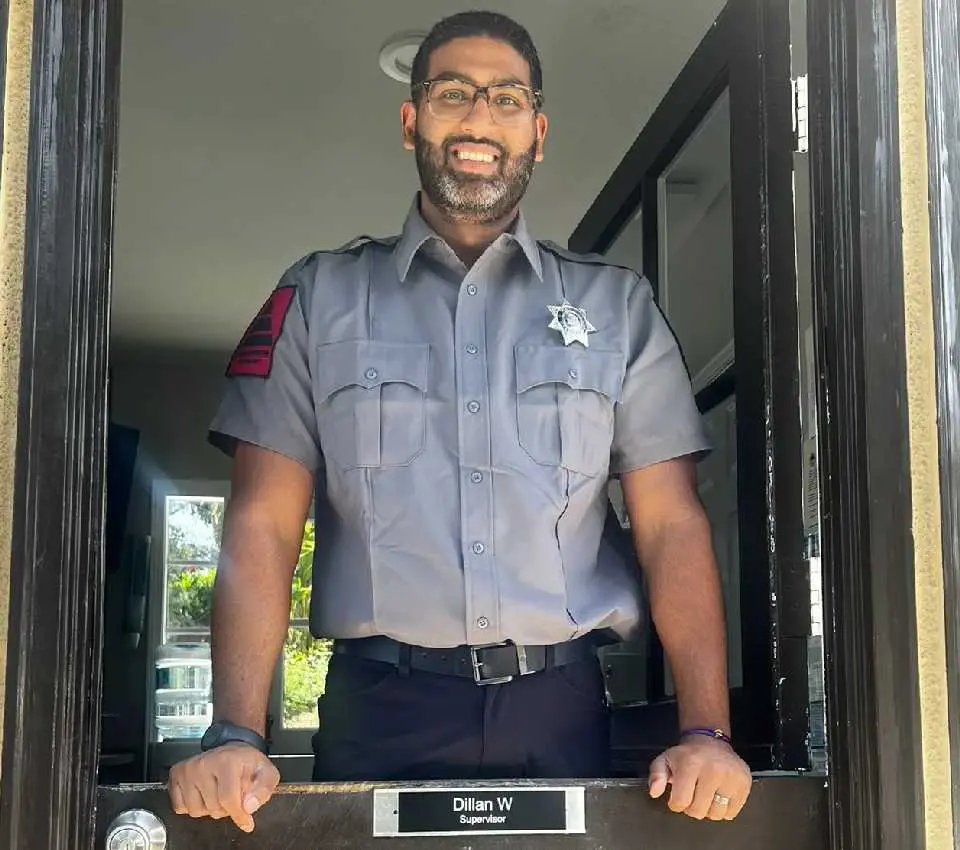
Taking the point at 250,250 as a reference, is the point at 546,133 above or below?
above

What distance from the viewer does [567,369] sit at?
5.76ft

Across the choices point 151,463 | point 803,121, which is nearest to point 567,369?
point 803,121

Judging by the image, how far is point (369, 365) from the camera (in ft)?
5.68

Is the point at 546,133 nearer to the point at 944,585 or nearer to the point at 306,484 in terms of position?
the point at 306,484

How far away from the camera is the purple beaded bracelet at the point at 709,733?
165cm

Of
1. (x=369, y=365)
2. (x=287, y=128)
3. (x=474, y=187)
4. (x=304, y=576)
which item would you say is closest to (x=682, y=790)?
(x=304, y=576)

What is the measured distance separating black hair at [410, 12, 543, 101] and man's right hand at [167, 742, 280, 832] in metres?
1.04

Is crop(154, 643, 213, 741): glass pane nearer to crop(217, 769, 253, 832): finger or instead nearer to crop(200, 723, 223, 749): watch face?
crop(200, 723, 223, 749): watch face

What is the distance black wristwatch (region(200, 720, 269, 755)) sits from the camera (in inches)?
62.0

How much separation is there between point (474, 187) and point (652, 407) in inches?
16.7

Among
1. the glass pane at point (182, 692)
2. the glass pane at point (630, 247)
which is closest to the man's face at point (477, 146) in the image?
the glass pane at point (630, 247)

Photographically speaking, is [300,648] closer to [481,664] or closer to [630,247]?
[481,664]

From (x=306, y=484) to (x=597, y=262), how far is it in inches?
23.0

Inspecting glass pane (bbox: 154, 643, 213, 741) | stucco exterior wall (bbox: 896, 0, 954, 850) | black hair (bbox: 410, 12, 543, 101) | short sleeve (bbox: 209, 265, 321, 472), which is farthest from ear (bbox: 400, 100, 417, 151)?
glass pane (bbox: 154, 643, 213, 741)
